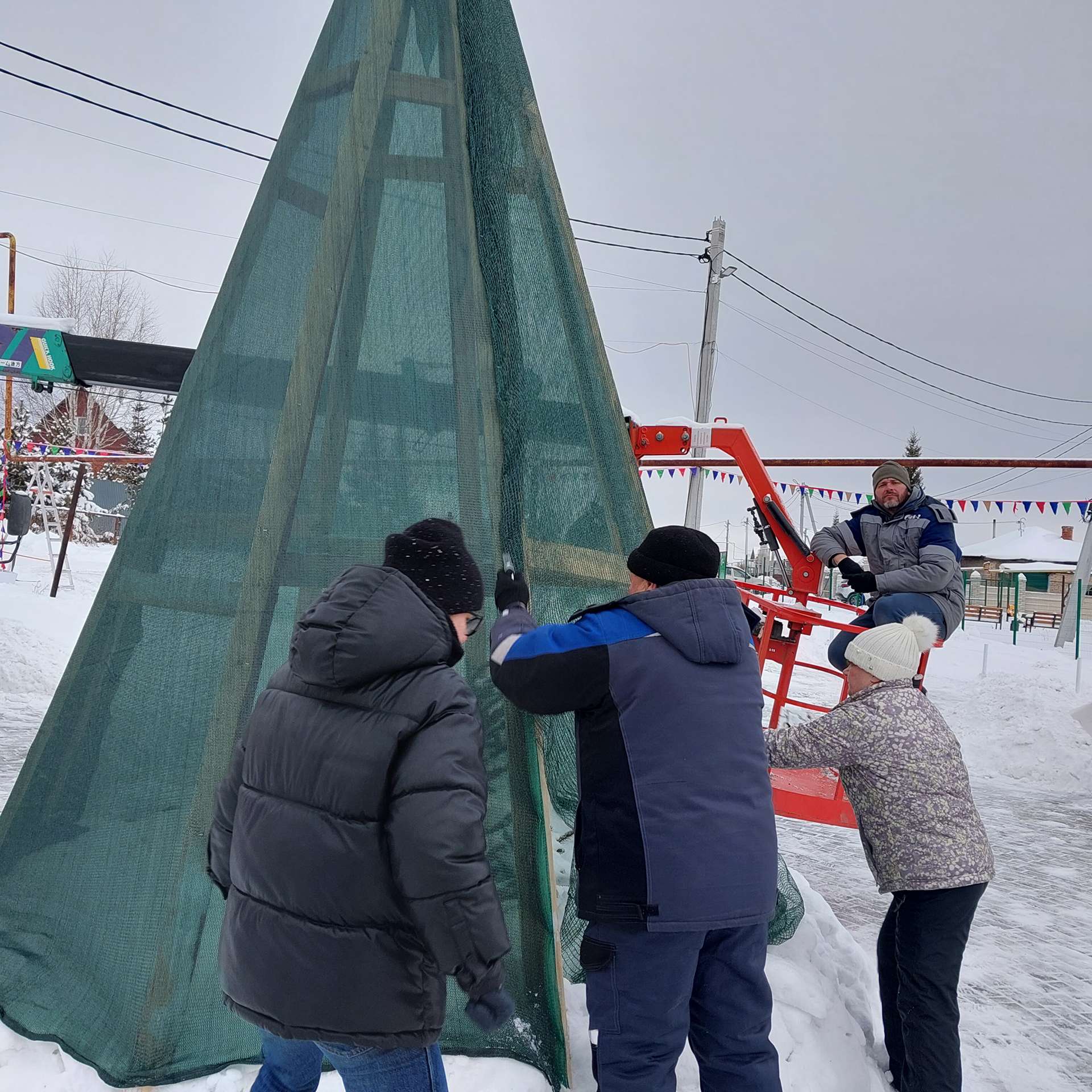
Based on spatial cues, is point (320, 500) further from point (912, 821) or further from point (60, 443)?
point (60, 443)

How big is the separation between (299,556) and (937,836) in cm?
200

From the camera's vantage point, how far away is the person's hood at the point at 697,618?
186 cm

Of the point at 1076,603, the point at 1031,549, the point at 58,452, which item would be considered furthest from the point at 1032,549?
the point at 58,452

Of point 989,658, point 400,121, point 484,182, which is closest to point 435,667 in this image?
point 484,182

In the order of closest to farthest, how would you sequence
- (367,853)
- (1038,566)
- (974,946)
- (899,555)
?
(367,853)
(974,946)
(899,555)
(1038,566)

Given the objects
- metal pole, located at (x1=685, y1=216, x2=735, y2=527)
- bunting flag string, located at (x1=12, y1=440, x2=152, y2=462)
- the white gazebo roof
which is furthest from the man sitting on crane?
the white gazebo roof

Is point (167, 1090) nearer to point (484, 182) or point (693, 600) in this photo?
point (693, 600)

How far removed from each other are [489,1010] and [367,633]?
27.5 inches

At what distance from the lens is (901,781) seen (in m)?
2.42

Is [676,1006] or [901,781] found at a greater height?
[901,781]

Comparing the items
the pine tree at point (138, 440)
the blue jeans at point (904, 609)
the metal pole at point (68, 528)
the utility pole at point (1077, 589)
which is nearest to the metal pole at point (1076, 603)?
the utility pole at point (1077, 589)

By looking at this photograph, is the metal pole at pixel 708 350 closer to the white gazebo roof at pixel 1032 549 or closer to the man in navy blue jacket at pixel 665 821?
the man in navy blue jacket at pixel 665 821

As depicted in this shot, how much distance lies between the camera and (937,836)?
93.4 inches

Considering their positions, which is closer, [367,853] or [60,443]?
[367,853]
